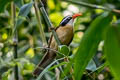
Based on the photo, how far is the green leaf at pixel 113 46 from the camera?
3.56ft

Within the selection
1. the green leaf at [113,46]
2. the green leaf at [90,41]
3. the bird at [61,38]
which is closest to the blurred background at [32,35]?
the bird at [61,38]

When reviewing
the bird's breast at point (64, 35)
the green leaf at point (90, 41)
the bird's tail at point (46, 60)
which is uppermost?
the green leaf at point (90, 41)

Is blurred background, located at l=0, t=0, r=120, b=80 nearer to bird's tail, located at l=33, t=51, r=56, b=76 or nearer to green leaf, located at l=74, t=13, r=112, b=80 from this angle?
bird's tail, located at l=33, t=51, r=56, b=76

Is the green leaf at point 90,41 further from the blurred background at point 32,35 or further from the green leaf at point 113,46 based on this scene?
the blurred background at point 32,35

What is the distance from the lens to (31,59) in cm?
334

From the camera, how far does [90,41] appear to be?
1.23 meters

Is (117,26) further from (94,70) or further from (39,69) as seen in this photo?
(39,69)

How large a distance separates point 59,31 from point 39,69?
556 mm

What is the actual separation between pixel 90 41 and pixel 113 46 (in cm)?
15

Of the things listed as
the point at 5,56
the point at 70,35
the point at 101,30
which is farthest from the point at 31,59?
the point at 101,30

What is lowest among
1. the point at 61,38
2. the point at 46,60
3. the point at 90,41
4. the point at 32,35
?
the point at 32,35

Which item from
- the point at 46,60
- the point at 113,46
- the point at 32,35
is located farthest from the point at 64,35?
the point at 113,46

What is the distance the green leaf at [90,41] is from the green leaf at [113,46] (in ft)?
0.16

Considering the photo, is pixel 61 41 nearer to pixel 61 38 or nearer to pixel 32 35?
pixel 61 38
